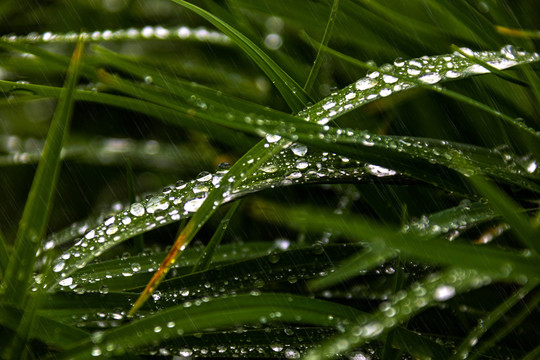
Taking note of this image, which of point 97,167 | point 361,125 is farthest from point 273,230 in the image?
point 97,167

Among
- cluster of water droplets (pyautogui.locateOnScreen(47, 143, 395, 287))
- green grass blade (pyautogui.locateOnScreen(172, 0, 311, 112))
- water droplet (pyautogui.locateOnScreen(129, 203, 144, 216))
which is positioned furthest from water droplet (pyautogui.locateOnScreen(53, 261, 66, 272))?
green grass blade (pyautogui.locateOnScreen(172, 0, 311, 112))

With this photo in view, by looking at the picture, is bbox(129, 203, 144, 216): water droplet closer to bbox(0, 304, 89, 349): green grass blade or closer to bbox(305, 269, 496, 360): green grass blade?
bbox(0, 304, 89, 349): green grass blade

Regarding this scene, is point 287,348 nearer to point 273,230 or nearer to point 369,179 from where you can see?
point 369,179

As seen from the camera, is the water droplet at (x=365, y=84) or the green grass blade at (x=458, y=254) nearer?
the green grass blade at (x=458, y=254)

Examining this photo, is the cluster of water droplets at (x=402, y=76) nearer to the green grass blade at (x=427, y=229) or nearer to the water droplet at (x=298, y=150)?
the water droplet at (x=298, y=150)

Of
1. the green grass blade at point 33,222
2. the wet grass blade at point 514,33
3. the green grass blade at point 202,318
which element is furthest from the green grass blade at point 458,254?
the wet grass blade at point 514,33

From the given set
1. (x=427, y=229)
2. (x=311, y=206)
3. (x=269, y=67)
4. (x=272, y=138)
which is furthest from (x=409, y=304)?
(x=311, y=206)
